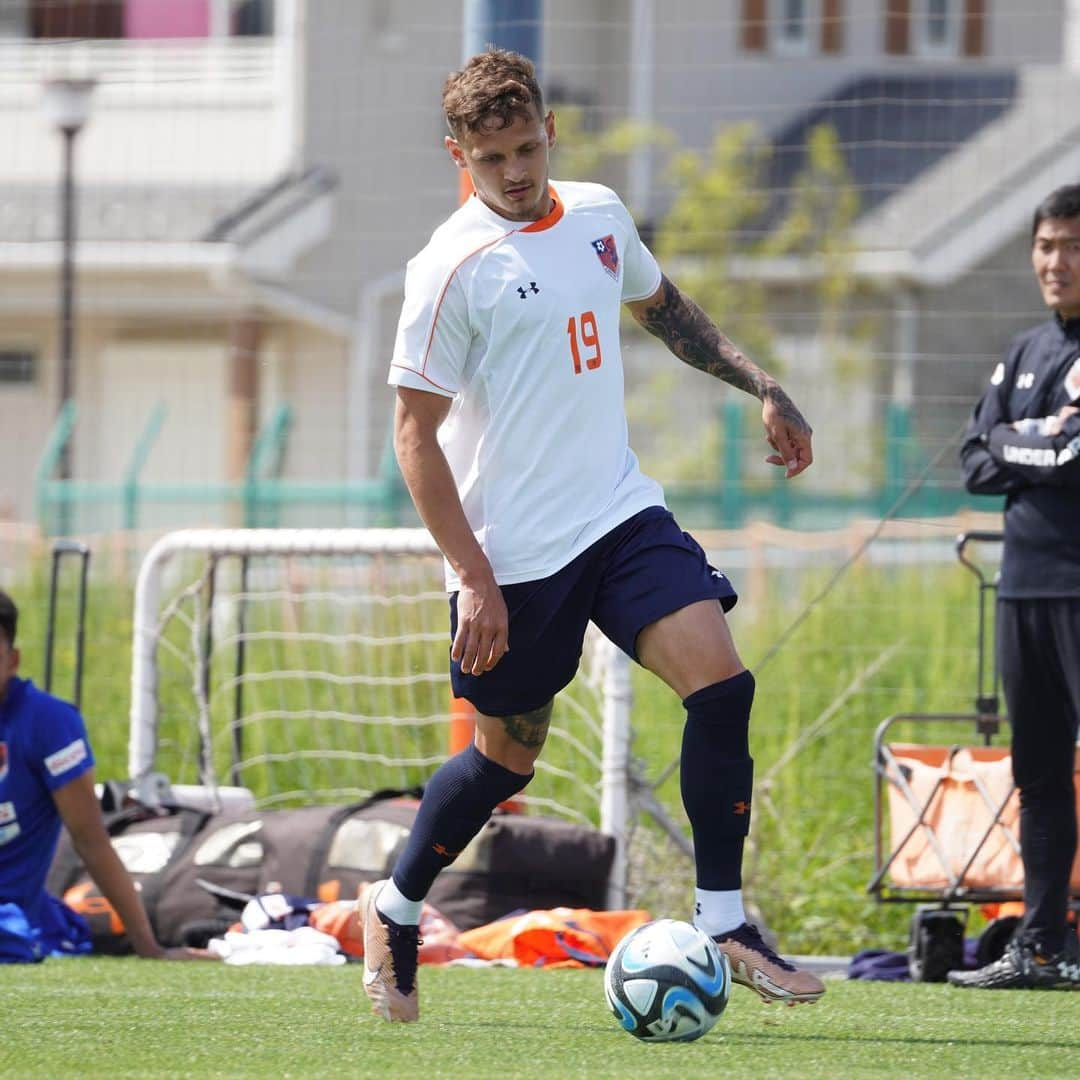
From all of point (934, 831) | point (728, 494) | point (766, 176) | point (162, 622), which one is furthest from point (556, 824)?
point (766, 176)

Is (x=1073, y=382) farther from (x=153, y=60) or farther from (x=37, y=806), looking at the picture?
(x=153, y=60)

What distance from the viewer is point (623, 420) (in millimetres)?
4320

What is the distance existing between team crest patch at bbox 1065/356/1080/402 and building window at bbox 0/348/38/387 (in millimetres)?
18321

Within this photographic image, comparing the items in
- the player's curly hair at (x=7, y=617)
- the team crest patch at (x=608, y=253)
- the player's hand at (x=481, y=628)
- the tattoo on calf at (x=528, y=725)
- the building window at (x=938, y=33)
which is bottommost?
the player's curly hair at (x=7, y=617)

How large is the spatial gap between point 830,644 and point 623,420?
4.74 m

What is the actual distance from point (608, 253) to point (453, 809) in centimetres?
119

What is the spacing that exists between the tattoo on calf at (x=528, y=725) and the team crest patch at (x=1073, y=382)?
6.09 feet

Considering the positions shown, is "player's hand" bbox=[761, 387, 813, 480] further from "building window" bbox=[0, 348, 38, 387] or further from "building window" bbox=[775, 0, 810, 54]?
"building window" bbox=[0, 348, 38, 387]

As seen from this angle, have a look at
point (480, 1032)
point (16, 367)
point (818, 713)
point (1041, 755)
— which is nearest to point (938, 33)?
point (16, 367)

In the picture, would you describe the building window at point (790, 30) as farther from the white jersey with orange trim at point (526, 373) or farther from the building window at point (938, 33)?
the white jersey with orange trim at point (526, 373)

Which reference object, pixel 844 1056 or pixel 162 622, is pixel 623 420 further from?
pixel 162 622

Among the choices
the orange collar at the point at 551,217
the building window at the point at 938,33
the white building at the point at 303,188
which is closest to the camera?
the orange collar at the point at 551,217

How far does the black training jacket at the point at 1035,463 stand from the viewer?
5.31m

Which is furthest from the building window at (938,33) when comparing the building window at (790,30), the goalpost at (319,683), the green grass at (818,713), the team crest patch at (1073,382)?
the team crest patch at (1073,382)
